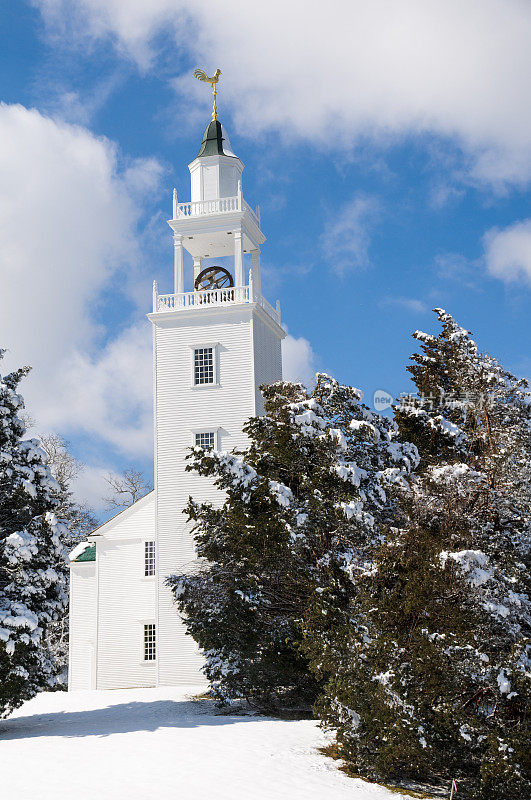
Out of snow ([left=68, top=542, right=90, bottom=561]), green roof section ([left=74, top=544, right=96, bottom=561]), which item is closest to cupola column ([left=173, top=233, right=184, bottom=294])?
green roof section ([left=74, top=544, right=96, bottom=561])

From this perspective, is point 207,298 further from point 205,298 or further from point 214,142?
point 214,142

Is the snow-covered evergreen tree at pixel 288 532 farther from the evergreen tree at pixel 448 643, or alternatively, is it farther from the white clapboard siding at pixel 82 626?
the white clapboard siding at pixel 82 626

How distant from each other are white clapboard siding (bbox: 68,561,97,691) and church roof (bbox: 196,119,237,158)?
16.4 meters

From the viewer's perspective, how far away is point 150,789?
1142cm

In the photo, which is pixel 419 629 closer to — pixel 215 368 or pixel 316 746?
pixel 316 746

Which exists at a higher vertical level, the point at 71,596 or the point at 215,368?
the point at 215,368

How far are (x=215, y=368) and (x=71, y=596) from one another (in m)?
11.4

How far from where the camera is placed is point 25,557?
16453 millimetres

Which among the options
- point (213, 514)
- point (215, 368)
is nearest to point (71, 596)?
point (215, 368)

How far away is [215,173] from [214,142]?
59.6 inches

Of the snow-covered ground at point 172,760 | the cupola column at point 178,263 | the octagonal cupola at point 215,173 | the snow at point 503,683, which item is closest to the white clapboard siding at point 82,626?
the cupola column at point 178,263

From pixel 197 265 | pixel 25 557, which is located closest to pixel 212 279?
pixel 197 265

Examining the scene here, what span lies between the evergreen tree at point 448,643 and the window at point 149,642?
15179 mm

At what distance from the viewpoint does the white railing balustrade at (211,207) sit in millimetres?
28719
